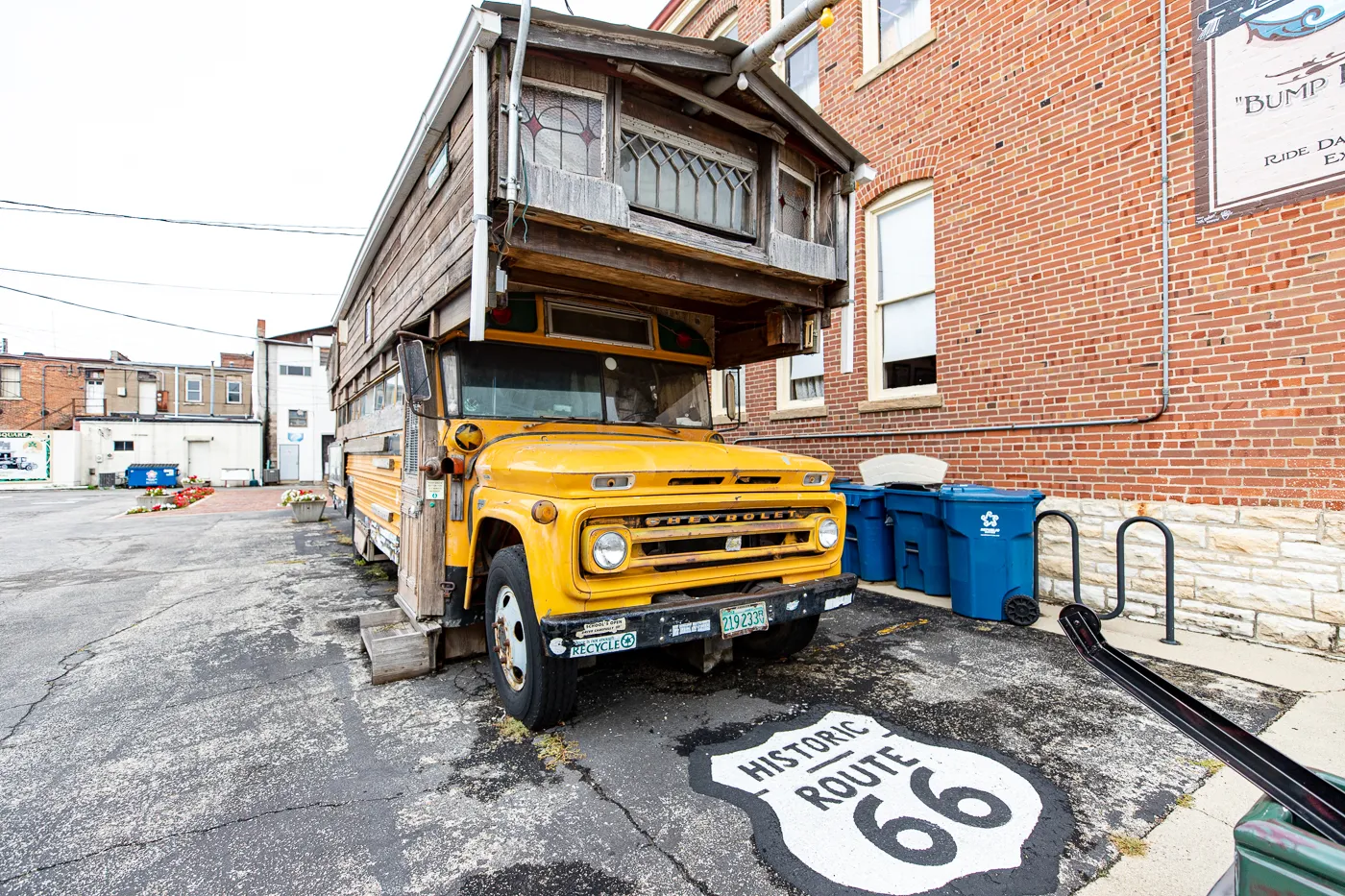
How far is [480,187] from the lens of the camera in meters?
3.47

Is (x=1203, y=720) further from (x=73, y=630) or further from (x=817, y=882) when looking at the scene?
(x=73, y=630)

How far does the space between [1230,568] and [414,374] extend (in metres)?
6.18

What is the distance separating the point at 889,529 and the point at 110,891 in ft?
20.4

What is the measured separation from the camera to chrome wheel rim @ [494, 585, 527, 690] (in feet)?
10.8

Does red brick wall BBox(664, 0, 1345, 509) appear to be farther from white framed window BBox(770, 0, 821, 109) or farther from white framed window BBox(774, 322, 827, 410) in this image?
white framed window BBox(770, 0, 821, 109)

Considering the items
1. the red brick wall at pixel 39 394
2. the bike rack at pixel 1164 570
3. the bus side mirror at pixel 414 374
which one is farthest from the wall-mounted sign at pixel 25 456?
the bike rack at pixel 1164 570

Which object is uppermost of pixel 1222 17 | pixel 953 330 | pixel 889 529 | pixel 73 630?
pixel 1222 17

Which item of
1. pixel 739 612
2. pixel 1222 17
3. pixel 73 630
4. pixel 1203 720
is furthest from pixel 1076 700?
pixel 73 630

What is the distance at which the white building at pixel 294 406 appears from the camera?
1284 inches

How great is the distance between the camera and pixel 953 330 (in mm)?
6711

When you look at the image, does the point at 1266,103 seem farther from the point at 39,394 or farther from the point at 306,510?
the point at 39,394

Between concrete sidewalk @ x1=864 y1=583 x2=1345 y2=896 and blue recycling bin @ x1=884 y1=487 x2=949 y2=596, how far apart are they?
96 centimetres

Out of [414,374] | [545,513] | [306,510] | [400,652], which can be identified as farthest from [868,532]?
[306,510]

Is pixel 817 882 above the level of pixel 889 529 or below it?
below
